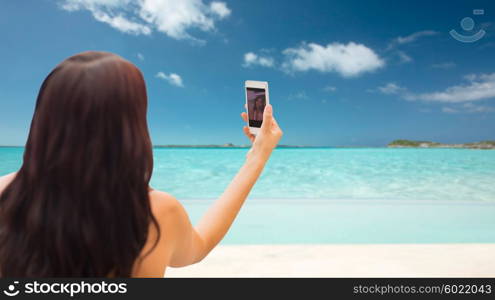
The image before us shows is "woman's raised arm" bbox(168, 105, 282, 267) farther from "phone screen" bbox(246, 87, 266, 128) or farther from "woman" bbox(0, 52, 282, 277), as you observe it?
"phone screen" bbox(246, 87, 266, 128)

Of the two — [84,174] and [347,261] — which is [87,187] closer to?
[84,174]

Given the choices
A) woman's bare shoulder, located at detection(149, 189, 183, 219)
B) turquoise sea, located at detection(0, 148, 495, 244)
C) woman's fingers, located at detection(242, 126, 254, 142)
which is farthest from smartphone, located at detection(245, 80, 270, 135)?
turquoise sea, located at detection(0, 148, 495, 244)

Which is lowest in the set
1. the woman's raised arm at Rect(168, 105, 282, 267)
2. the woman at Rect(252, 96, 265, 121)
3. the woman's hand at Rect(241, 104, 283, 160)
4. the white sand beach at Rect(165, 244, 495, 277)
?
the white sand beach at Rect(165, 244, 495, 277)

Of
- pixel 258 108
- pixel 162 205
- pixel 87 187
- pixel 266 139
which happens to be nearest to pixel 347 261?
pixel 258 108

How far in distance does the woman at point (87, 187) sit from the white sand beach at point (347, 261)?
2.02m

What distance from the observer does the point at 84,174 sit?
561mm

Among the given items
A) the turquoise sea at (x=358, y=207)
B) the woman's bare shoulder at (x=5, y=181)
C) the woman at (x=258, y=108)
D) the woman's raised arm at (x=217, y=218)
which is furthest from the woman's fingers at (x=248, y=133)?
the turquoise sea at (x=358, y=207)

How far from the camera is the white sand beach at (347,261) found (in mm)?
2566

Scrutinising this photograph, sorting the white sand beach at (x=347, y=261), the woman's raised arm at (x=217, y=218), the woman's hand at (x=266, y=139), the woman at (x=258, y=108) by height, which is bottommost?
the white sand beach at (x=347, y=261)

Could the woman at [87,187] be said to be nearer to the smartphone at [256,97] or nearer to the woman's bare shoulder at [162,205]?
the woman's bare shoulder at [162,205]

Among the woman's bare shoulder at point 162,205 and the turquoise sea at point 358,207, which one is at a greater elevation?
the woman's bare shoulder at point 162,205

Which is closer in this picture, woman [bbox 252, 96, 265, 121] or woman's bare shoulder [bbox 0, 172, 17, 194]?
woman's bare shoulder [bbox 0, 172, 17, 194]

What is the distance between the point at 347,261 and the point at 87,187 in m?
2.65

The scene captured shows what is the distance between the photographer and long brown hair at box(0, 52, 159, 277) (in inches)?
22.1
